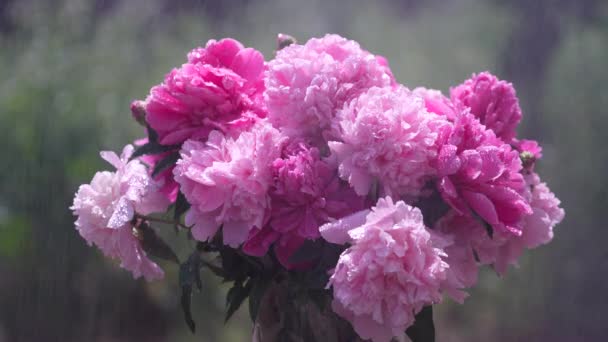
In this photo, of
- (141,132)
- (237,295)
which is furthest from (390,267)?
(141,132)

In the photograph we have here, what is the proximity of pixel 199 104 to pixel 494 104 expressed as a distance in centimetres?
32

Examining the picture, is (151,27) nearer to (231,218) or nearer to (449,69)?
(449,69)

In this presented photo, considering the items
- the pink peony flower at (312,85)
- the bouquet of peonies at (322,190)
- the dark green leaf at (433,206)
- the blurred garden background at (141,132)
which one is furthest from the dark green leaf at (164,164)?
the blurred garden background at (141,132)

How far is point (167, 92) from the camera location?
2.44 feet

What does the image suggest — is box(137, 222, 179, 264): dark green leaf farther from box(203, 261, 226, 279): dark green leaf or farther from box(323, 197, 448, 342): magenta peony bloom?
box(323, 197, 448, 342): magenta peony bloom

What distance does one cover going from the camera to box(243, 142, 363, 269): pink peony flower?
2.21 feet

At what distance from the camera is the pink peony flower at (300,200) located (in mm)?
673

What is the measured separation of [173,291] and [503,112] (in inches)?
58.8

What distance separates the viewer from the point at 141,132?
2.13 m

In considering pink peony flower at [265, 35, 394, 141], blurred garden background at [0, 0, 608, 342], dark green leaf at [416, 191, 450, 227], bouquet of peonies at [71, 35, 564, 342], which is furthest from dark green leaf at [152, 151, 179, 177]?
blurred garden background at [0, 0, 608, 342]

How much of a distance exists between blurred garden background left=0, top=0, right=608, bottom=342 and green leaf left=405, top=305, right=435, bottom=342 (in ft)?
4.58

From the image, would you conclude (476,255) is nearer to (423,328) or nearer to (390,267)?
(423,328)

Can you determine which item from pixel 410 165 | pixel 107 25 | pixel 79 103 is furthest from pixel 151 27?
pixel 410 165

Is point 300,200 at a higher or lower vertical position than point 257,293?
higher
